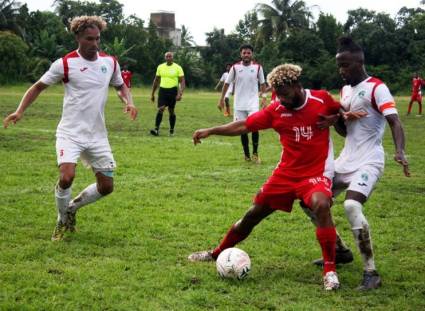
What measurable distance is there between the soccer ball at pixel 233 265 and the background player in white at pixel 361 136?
94 cm

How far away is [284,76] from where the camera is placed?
5195 millimetres

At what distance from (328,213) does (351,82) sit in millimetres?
1240

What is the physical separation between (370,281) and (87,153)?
3.10 metres

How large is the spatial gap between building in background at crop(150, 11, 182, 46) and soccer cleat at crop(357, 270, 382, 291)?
265 ft

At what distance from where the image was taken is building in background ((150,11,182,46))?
278ft

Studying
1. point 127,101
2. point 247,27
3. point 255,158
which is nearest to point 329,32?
point 247,27

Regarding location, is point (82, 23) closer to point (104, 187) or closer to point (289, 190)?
point (104, 187)

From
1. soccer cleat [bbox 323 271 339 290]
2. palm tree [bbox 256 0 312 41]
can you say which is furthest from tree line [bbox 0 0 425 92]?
soccer cleat [bbox 323 271 339 290]

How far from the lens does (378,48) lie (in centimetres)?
5709

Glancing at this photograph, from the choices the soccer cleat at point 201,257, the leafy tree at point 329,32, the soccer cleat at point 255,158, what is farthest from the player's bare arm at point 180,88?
the leafy tree at point 329,32

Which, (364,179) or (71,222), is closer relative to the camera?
(364,179)

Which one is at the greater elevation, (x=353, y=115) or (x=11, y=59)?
(x=353, y=115)

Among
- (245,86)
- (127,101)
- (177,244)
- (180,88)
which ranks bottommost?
(177,244)

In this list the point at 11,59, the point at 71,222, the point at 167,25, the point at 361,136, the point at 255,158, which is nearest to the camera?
the point at 361,136
